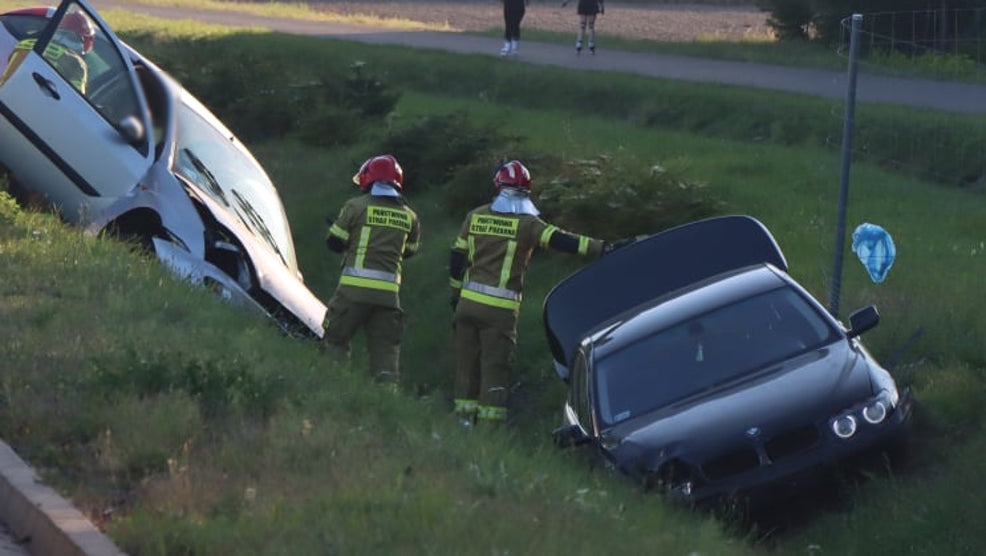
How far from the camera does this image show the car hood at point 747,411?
8453 millimetres

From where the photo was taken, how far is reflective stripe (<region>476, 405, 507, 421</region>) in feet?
36.2

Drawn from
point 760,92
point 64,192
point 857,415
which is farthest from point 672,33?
point 857,415

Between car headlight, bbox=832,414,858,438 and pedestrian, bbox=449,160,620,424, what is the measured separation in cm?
294

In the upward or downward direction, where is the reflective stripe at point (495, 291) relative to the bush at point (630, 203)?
upward

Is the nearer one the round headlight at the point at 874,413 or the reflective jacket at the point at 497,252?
the round headlight at the point at 874,413

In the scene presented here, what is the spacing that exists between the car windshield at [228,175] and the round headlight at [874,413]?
5309 mm

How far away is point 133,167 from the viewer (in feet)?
39.5

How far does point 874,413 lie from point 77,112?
6520mm

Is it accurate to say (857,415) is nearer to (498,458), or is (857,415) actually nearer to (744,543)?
(744,543)

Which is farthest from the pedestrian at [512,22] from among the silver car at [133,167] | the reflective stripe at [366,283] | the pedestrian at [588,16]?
the reflective stripe at [366,283]

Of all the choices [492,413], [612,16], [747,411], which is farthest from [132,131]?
[612,16]

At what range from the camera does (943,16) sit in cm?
1648

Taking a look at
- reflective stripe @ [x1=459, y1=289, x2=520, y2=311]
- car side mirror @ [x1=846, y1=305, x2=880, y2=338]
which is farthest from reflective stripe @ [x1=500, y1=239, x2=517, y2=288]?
car side mirror @ [x1=846, y1=305, x2=880, y2=338]

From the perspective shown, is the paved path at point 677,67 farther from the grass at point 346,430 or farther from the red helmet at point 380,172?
the red helmet at point 380,172
